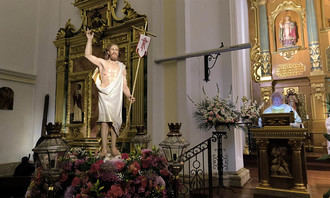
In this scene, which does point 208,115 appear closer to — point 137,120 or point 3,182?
point 137,120

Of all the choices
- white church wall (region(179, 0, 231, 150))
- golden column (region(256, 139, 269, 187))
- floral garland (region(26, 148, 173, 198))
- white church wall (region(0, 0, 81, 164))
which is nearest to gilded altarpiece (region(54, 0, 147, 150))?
white church wall (region(0, 0, 81, 164))

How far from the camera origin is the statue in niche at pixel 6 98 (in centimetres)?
705

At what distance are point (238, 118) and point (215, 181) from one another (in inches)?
53.6

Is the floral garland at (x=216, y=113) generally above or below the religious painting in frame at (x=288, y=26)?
below

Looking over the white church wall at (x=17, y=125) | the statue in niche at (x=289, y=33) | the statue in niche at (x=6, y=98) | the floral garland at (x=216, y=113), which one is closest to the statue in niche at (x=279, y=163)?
the floral garland at (x=216, y=113)

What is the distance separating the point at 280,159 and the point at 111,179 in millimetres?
3242

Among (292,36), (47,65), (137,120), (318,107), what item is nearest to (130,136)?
(137,120)

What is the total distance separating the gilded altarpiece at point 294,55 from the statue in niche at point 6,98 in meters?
10.2

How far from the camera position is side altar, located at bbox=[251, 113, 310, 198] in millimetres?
4258

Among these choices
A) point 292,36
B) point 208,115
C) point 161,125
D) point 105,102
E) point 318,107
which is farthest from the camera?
point 292,36

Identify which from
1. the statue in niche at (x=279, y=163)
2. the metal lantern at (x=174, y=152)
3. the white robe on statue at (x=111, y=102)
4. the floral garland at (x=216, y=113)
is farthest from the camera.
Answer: the floral garland at (x=216, y=113)

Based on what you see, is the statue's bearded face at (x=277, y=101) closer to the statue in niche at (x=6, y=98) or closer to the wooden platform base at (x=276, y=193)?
the wooden platform base at (x=276, y=193)

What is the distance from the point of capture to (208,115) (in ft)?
16.2

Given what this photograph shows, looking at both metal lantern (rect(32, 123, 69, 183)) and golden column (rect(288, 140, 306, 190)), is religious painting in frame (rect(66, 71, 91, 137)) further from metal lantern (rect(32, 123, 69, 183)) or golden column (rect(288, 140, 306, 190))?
golden column (rect(288, 140, 306, 190))
